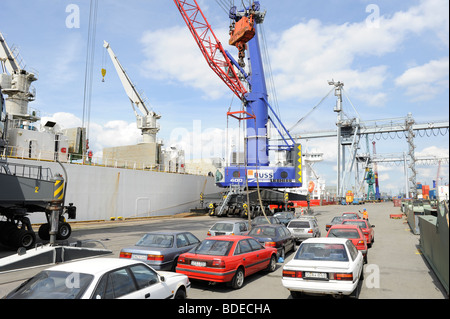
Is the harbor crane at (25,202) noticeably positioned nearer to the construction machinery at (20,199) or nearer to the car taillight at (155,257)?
the construction machinery at (20,199)

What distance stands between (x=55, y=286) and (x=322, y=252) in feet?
19.0

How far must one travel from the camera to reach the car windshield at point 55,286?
176 inches

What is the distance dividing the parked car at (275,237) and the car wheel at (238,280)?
3.27 meters

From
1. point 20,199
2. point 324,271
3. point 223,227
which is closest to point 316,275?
point 324,271

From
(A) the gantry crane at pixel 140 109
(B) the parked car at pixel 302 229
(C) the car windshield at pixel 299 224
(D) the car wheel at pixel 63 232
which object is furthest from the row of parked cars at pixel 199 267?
A: (A) the gantry crane at pixel 140 109

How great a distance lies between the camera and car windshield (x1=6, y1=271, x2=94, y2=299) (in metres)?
4.47

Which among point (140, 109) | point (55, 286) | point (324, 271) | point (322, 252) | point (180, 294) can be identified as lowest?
point (180, 294)

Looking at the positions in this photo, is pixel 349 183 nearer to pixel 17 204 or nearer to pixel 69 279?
pixel 17 204

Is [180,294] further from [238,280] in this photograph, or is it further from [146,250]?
[146,250]

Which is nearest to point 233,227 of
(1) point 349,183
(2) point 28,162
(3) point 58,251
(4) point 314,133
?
(3) point 58,251

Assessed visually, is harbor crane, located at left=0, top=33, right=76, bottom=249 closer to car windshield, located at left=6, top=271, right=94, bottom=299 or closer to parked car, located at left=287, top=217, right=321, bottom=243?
car windshield, located at left=6, top=271, right=94, bottom=299

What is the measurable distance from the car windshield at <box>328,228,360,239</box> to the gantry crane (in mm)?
33528

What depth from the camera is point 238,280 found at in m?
8.45
